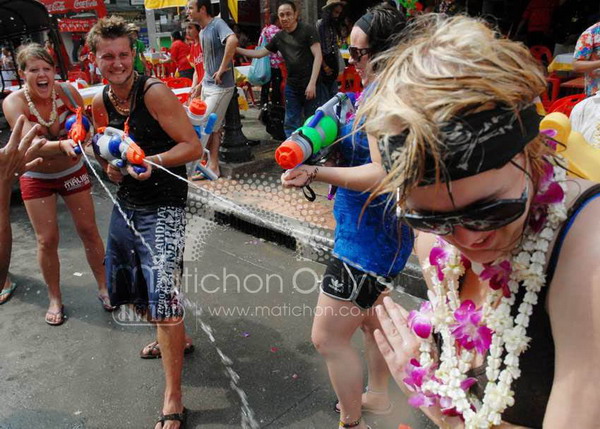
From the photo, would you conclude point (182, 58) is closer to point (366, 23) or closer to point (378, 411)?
point (366, 23)

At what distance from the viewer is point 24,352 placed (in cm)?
354

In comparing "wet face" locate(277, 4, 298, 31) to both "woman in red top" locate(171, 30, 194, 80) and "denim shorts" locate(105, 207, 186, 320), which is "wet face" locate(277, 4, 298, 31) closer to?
"denim shorts" locate(105, 207, 186, 320)

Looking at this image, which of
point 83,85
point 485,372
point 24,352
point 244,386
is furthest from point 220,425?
point 83,85

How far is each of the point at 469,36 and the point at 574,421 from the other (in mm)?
826

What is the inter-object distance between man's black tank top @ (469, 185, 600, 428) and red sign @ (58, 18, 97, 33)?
24692 mm

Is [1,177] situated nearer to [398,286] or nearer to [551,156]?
[551,156]

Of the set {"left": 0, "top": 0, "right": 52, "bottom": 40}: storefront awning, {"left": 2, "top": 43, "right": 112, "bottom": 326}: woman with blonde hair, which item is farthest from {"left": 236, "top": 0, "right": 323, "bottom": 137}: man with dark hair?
{"left": 0, "top": 0, "right": 52, "bottom": 40}: storefront awning

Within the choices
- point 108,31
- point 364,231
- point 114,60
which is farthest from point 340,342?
point 108,31

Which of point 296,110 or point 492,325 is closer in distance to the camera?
point 492,325

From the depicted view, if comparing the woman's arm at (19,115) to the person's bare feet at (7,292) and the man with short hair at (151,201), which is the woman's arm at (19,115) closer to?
the man with short hair at (151,201)

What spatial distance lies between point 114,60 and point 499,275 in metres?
2.33

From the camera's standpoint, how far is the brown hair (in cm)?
279

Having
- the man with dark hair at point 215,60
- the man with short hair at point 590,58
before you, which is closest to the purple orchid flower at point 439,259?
the man with short hair at point 590,58

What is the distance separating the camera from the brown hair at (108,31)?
2.79m
